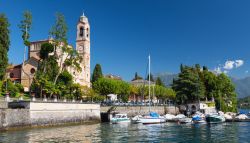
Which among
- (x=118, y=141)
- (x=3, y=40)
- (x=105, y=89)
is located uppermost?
(x=3, y=40)

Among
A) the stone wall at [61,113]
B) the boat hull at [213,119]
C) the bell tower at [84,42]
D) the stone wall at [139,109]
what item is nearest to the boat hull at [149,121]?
the boat hull at [213,119]

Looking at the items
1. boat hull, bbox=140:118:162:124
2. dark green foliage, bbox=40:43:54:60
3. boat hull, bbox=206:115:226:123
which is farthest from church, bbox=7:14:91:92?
boat hull, bbox=206:115:226:123

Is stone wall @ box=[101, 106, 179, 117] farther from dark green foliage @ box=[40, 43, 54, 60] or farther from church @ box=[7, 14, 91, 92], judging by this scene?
church @ box=[7, 14, 91, 92]

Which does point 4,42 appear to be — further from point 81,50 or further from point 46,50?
point 81,50

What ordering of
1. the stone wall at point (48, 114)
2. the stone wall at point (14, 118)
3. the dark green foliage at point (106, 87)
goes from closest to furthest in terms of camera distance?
the stone wall at point (14, 118)
the stone wall at point (48, 114)
the dark green foliage at point (106, 87)

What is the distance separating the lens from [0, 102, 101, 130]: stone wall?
43544mm

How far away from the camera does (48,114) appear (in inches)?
2056

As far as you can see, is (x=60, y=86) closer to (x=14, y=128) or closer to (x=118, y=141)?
(x=14, y=128)

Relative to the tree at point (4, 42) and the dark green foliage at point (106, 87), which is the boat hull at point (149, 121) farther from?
the dark green foliage at point (106, 87)

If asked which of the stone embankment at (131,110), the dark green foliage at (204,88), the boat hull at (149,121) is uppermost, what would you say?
the dark green foliage at (204,88)

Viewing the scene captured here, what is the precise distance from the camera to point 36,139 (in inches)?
1373

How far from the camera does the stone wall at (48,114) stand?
43544 mm

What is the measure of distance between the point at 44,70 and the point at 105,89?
84.9ft

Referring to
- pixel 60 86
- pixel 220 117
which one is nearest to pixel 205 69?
pixel 220 117
